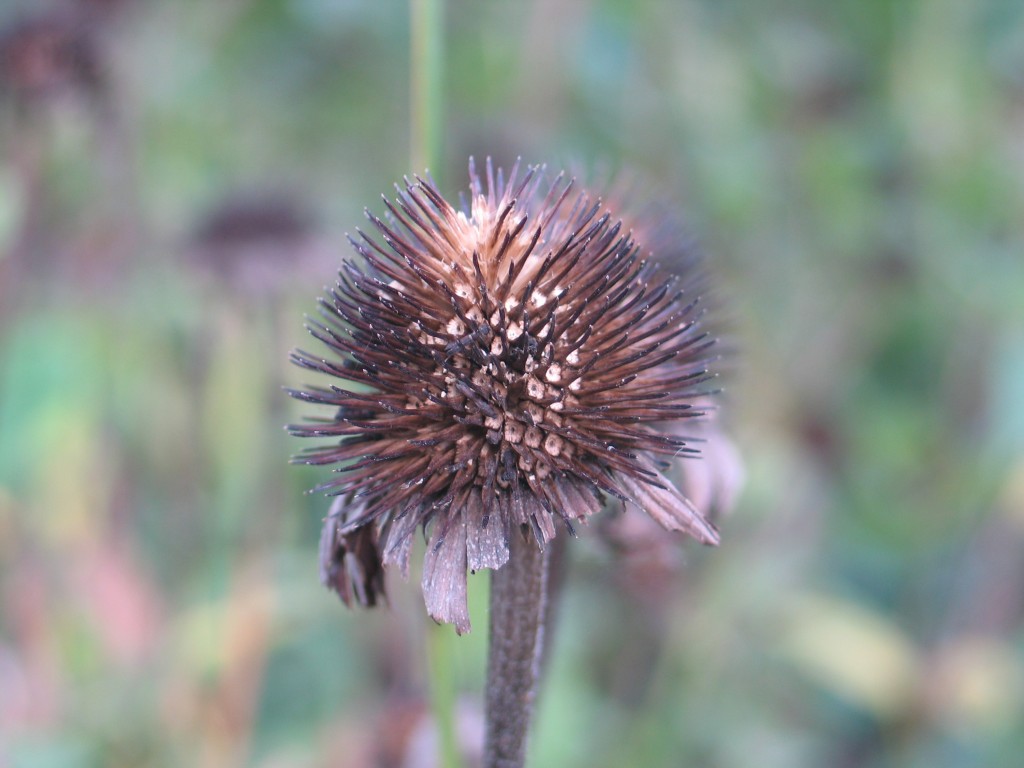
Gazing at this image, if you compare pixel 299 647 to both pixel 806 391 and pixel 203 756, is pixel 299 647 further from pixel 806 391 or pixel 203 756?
pixel 806 391

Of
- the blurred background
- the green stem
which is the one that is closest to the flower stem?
the blurred background

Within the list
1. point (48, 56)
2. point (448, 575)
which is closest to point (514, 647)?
point (448, 575)

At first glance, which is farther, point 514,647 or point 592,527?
point 592,527

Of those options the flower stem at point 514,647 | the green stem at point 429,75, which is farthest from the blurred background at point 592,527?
the flower stem at point 514,647

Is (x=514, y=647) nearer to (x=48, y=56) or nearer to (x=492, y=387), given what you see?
(x=492, y=387)

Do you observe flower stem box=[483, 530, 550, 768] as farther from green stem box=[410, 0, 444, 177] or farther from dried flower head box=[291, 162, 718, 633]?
green stem box=[410, 0, 444, 177]
